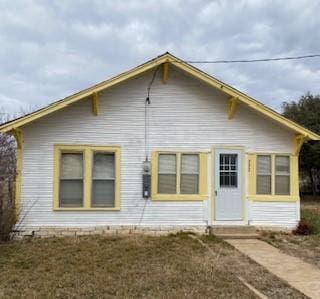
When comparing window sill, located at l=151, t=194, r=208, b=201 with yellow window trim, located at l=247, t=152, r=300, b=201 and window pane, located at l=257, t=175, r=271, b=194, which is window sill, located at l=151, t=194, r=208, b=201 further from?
window pane, located at l=257, t=175, r=271, b=194

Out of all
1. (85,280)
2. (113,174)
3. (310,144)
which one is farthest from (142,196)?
(310,144)

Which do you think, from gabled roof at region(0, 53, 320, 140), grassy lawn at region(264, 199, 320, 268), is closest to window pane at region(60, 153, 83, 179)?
gabled roof at region(0, 53, 320, 140)

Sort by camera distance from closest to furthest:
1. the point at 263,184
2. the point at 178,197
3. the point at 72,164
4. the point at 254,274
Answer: the point at 254,274 < the point at 72,164 < the point at 178,197 < the point at 263,184

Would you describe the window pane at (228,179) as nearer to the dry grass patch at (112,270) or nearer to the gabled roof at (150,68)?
the gabled roof at (150,68)

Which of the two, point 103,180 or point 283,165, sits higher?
point 283,165

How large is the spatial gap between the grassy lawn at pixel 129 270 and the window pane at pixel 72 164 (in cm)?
199

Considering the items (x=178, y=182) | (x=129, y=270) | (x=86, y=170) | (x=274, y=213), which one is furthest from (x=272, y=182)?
(x=129, y=270)

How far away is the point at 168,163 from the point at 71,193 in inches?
113

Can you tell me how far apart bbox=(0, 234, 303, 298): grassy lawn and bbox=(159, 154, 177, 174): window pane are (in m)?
2.31

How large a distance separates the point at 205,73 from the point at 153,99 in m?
1.66

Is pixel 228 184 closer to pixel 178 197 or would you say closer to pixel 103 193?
pixel 178 197

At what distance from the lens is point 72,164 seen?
504 inches

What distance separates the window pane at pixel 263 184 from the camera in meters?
13.5

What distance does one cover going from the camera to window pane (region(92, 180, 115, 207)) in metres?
12.8
